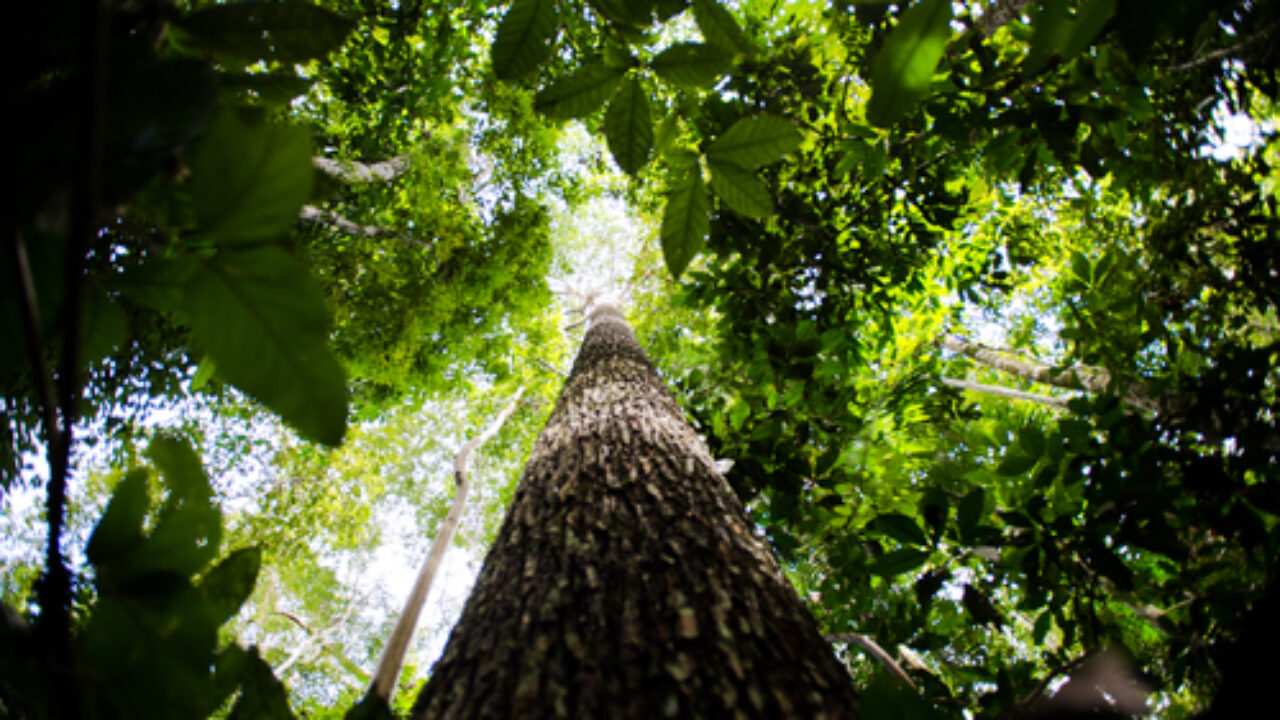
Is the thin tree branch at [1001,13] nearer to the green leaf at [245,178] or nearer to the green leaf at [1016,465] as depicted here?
the green leaf at [1016,465]

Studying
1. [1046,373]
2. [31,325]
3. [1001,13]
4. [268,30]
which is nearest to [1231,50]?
[1001,13]

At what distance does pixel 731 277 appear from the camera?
8.15ft

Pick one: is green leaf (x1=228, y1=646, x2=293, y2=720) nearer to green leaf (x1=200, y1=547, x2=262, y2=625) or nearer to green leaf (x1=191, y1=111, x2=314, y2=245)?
green leaf (x1=200, y1=547, x2=262, y2=625)

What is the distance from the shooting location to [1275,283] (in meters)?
1.20

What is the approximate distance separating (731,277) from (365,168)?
3.24 metres

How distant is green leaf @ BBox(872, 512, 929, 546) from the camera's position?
1329 millimetres

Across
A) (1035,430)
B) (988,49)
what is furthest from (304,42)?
(988,49)

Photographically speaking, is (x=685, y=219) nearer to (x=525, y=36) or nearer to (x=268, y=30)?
(x=525, y=36)

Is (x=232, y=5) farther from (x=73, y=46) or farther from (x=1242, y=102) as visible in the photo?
(x=1242, y=102)

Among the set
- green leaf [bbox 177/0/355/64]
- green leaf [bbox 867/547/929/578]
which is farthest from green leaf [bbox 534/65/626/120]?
green leaf [bbox 867/547/929/578]

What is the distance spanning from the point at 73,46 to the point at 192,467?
34 centimetres

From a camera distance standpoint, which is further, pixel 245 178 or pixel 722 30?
pixel 722 30

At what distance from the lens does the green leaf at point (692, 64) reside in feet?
2.39

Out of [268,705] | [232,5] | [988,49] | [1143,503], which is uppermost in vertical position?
[988,49]
